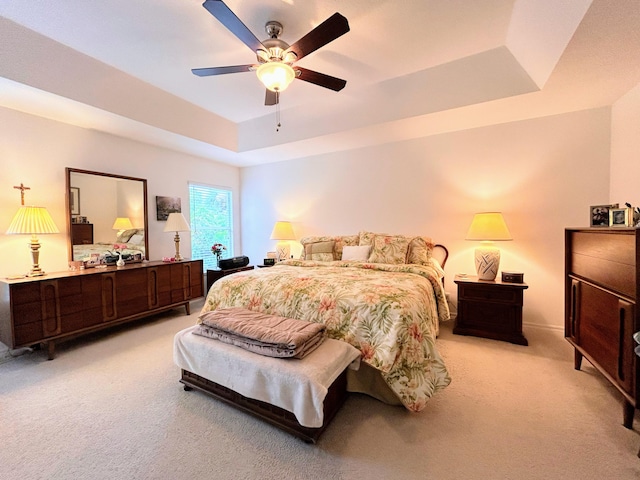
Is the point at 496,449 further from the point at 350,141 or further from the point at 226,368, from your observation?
→ the point at 350,141

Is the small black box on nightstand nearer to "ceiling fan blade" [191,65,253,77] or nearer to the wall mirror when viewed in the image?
"ceiling fan blade" [191,65,253,77]

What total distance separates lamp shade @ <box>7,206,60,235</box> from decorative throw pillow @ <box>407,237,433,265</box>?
152 inches

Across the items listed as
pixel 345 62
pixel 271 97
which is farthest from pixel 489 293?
pixel 271 97

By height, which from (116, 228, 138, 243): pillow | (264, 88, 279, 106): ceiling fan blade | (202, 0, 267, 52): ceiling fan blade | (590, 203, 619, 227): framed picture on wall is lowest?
(116, 228, 138, 243): pillow

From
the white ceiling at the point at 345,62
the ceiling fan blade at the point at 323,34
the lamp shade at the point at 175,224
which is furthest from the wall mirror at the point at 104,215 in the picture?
the ceiling fan blade at the point at 323,34

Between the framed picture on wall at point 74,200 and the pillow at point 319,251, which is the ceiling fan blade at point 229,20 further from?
the framed picture on wall at point 74,200

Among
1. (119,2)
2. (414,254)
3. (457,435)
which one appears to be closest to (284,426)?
(457,435)

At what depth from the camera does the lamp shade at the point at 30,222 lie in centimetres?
255

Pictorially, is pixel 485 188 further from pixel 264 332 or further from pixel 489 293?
pixel 264 332

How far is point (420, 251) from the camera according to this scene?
334 centimetres

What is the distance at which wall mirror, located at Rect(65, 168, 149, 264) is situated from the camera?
319 centimetres

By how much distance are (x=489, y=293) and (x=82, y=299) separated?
4.20m

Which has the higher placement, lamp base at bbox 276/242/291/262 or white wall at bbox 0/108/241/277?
white wall at bbox 0/108/241/277

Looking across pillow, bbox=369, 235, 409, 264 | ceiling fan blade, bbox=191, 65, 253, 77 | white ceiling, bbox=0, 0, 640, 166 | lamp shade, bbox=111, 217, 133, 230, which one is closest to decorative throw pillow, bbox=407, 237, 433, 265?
pillow, bbox=369, 235, 409, 264
